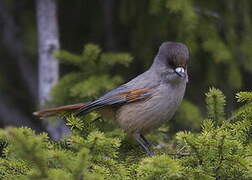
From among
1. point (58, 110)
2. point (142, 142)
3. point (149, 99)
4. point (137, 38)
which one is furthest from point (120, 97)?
point (137, 38)

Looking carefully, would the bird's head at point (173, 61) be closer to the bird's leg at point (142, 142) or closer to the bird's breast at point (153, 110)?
the bird's breast at point (153, 110)

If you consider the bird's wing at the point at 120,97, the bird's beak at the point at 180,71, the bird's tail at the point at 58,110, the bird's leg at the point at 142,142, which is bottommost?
the bird's leg at the point at 142,142

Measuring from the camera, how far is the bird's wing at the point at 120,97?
4930mm

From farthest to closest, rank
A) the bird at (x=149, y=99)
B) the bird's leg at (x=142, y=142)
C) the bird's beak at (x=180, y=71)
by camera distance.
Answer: the bird at (x=149, y=99), the bird's beak at (x=180, y=71), the bird's leg at (x=142, y=142)

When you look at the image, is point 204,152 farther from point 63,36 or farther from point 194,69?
point 63,36

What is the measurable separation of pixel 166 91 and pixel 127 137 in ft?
1.77

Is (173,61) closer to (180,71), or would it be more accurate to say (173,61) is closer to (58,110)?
(180,71)

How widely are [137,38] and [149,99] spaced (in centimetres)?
191

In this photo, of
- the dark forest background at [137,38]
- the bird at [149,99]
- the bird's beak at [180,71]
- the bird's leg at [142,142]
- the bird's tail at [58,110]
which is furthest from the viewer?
the dark forest background at [137,38]

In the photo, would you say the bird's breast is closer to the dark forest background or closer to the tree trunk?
the dark forest background

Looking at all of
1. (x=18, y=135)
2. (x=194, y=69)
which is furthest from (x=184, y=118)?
(x=18, y=135)

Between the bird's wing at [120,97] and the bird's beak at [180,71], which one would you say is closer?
the bird's beak at [180,71]

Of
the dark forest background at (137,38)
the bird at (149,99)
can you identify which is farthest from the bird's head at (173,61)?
the dark forest background at (137,38)

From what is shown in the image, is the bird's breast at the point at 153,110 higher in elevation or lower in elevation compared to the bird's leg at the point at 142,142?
higher
